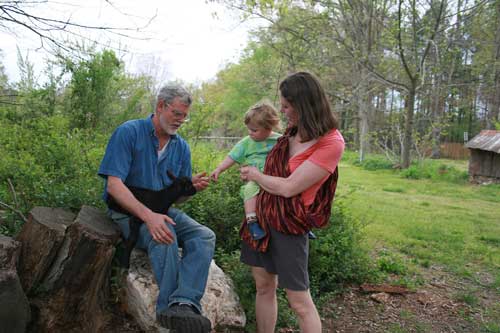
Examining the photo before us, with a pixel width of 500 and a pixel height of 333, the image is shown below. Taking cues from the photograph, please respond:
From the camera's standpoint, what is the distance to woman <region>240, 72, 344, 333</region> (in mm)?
2316

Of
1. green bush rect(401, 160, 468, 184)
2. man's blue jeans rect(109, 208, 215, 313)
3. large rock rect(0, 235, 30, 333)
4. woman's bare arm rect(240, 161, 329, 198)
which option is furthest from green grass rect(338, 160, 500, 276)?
large rock rect(0, 235, 30, 333)

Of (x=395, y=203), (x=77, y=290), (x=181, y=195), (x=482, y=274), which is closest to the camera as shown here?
(x=77, y=290)

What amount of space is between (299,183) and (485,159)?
1218cm

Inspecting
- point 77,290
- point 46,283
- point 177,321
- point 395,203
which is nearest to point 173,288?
point 177,321

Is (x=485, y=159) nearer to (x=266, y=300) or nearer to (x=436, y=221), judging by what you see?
(x=436, y=221)

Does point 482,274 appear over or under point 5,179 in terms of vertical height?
under

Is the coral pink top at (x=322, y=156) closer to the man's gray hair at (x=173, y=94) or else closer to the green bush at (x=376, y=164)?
the man's gray hair at (x=173, y=94)

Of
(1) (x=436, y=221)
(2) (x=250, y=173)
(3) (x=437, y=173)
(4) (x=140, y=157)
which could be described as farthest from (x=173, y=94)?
(3) (x=437, y=173)

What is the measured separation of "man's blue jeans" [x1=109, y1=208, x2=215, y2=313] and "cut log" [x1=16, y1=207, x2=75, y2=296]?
1.43 feet

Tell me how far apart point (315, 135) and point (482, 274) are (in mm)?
3781

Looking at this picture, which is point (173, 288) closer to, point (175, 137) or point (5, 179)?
point (175, 137)

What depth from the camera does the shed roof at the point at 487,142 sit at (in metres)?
12.2

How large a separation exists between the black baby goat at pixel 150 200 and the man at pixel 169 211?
0.06m

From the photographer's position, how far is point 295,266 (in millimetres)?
2418
